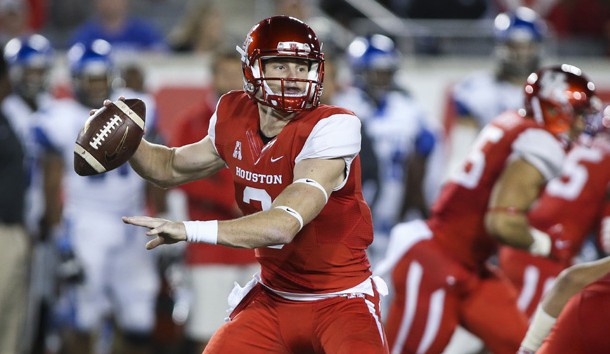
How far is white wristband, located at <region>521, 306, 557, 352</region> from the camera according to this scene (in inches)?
164

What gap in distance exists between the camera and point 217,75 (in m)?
7.04

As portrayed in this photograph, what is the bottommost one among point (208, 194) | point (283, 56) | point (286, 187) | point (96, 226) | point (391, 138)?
point (96, 226)

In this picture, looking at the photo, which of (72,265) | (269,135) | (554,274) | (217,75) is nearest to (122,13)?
(217,75)

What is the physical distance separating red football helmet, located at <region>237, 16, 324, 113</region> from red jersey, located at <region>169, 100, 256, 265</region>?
289 cm

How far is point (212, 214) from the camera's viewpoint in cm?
705

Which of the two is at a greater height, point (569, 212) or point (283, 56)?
point (283, 56)

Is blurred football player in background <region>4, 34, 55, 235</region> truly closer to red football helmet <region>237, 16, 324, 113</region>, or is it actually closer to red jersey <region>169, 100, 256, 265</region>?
red jersey <region>169, 100, 256, 265</region>

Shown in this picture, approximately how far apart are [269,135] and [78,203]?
3263mm

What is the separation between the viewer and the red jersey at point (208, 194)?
277 inches

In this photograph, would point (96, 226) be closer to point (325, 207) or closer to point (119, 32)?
point (119, 32)

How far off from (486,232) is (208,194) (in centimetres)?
226

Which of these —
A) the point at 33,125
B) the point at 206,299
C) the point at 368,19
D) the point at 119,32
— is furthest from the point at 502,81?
the point at 33,125

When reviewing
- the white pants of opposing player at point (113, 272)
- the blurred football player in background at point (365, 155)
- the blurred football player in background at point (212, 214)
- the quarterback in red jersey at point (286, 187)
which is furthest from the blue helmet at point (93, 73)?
the quarterback in red jersey at point (286, 187)

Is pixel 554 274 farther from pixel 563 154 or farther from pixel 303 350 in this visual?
pixel 303 350
